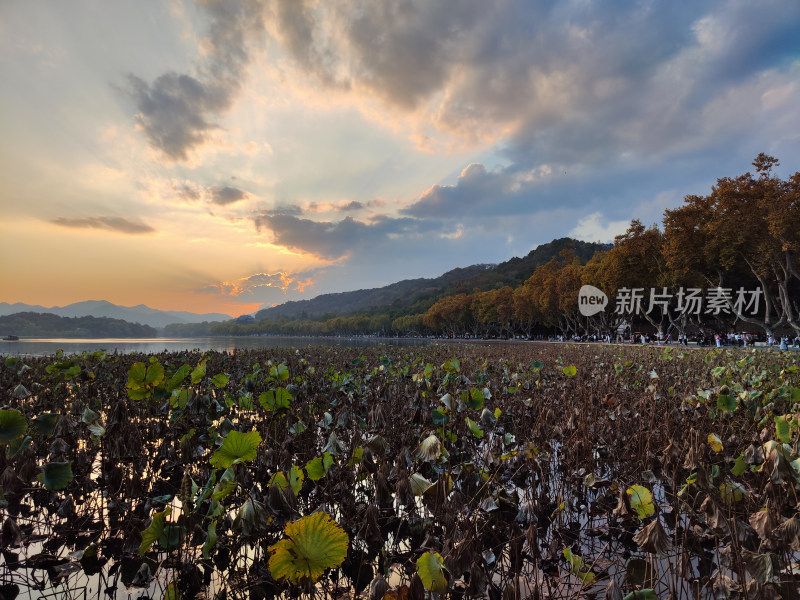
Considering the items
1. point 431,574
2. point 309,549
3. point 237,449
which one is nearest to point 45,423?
point 237,449

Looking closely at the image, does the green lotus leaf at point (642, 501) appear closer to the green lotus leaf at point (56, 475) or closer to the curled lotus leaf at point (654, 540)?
the curled lotus leaf at point (654, 540)

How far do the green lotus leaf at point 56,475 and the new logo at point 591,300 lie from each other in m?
48.0

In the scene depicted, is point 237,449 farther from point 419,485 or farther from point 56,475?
point 56,475

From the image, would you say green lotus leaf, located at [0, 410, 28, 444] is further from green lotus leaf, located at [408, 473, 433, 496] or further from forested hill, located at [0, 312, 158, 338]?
forested hill, located at [0, 312, 158, 338]

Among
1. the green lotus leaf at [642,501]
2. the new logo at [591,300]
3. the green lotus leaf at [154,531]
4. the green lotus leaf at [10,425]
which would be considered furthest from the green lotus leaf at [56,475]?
the new logo at [591,300]

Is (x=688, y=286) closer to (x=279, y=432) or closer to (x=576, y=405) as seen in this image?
(x=576, y=405)

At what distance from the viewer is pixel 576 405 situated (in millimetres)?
6867

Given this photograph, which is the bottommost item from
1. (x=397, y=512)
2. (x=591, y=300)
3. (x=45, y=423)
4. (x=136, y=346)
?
(x=136, y=346)

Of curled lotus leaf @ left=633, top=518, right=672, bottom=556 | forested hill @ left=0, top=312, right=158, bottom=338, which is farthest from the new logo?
forested hill @ left=0, top=312, right=158, bottom=338

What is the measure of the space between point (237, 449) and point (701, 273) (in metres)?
42.6

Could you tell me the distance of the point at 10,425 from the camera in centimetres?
275

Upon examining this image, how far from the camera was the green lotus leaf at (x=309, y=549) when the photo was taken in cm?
170

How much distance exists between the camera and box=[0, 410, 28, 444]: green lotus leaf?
8.79 ft

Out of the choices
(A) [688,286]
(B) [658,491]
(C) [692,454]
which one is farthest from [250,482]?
(A) [688,286]
